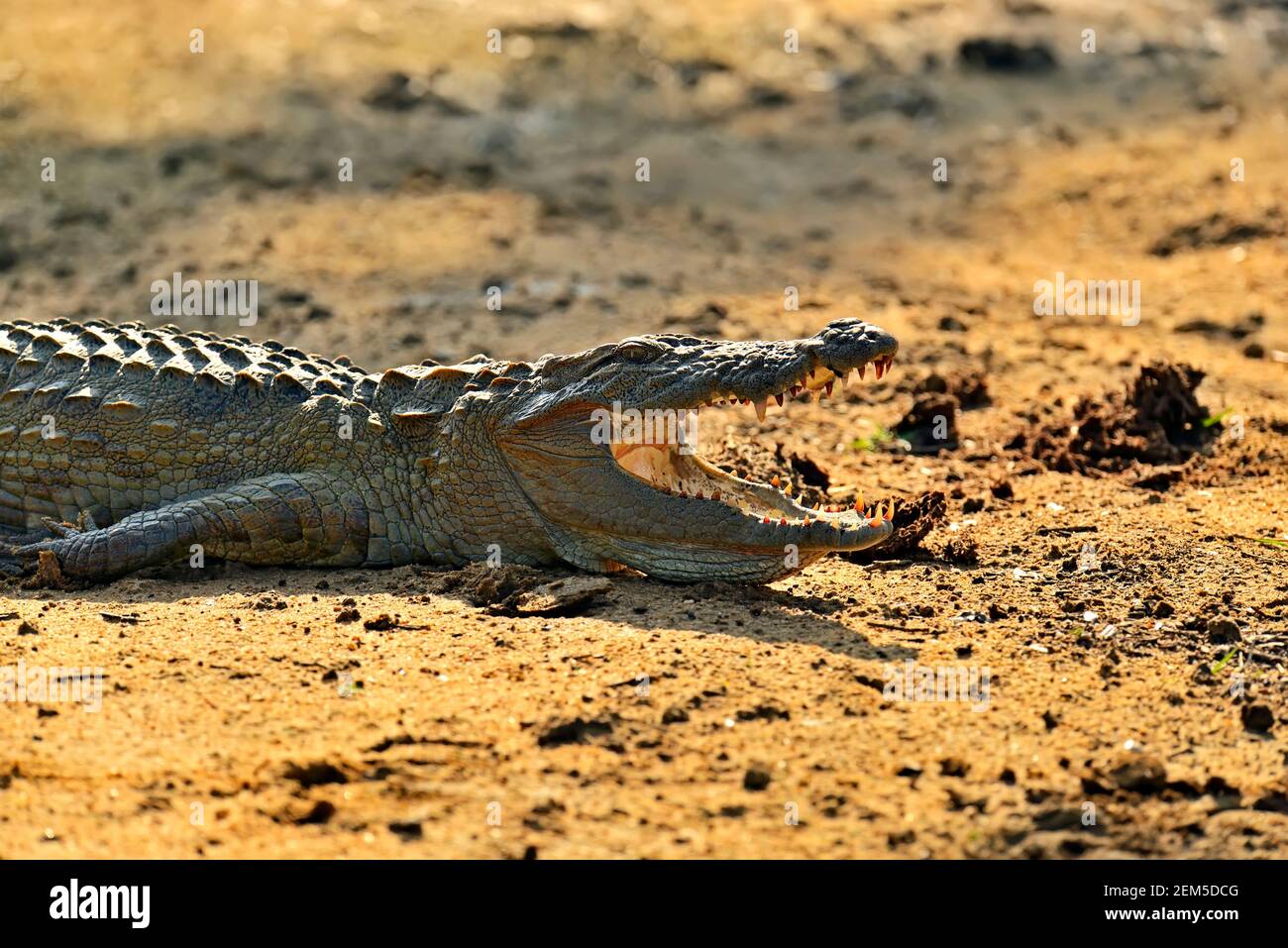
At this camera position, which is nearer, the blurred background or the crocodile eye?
the crocodile eye

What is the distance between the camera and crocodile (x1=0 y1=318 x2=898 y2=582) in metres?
5.79

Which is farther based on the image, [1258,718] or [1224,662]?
[1224,662]

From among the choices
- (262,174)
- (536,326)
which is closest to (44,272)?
(262,174)

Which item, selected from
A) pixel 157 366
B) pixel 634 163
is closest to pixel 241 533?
pixel 157 366

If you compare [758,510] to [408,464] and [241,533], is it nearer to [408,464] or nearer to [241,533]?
A: [408,464]

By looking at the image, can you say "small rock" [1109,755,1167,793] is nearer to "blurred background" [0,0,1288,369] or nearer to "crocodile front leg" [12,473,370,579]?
"crocodile front leg" [12,473,370,579]

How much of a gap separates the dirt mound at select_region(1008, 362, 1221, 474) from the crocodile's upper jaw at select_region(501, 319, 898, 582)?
229 cm

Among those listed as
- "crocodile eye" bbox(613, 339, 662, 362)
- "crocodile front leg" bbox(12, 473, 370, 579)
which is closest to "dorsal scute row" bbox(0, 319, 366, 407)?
"crocodile front leg" bbox(12, 473, 370, 579)

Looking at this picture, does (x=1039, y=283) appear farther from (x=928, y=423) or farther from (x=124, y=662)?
(x=124, y=662)

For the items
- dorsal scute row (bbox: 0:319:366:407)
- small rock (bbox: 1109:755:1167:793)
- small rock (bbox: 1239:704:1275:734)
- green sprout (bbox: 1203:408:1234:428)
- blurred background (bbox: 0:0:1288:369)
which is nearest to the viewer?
small rock (bbox: 1109:755:1167:793)

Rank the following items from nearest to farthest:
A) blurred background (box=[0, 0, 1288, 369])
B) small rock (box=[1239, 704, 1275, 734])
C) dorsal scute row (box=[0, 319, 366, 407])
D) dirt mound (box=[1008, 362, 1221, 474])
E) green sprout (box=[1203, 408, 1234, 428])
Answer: small rock (box=[1239, 704, 1275, 734]) < dorsal scute row (box=[0, 319, 366, 407]) < dirt mound (box=[1008, 362, 1221, 474]) < green sprout (box=[1203, 408, 1234, 428]) < blurred background (box=[0, 0, 1288, 369])

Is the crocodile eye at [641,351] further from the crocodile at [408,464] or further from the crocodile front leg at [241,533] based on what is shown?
the crocodile front leg at [241,533]

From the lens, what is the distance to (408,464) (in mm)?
6328

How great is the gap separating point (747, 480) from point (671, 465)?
330 mm
